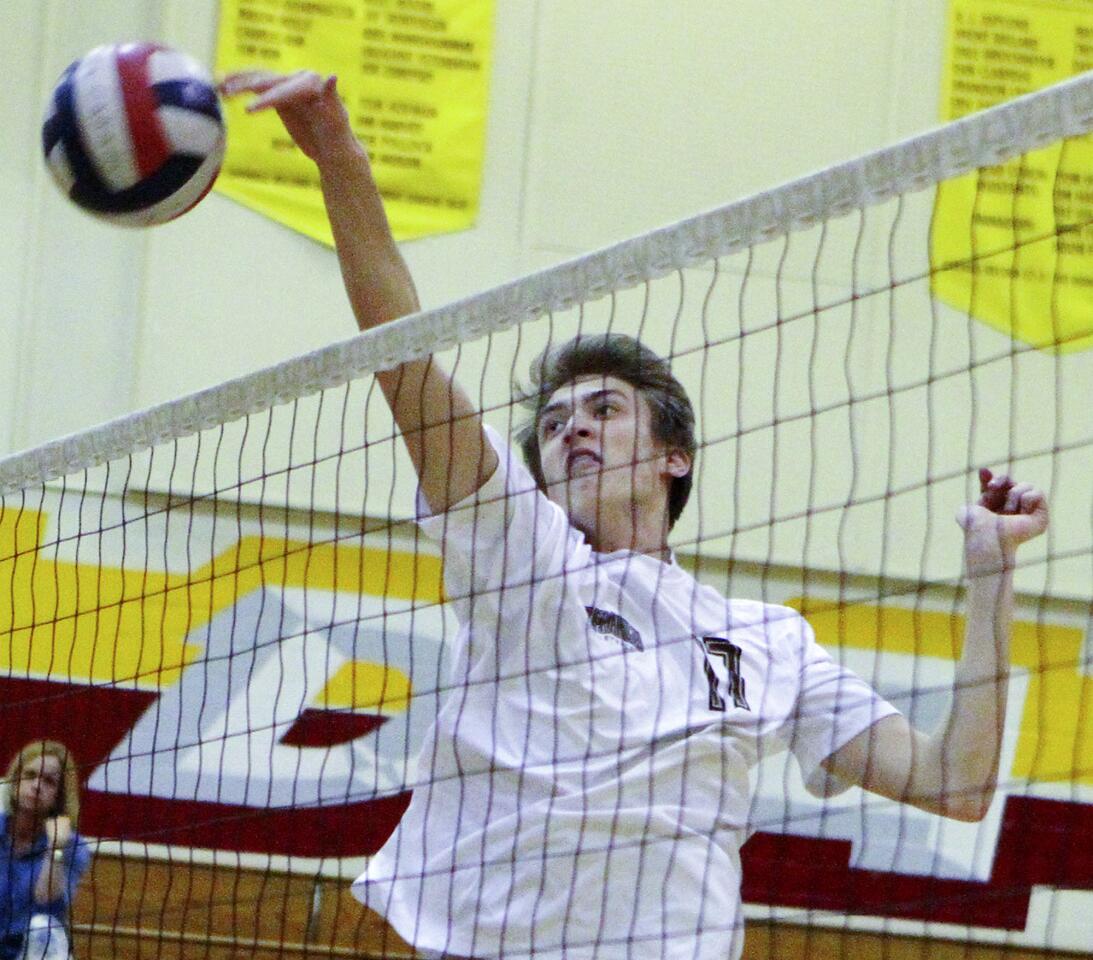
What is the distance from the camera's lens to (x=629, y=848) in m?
2.73

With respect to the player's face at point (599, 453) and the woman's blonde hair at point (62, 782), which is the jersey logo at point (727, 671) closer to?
the player's face at point (599, 453)

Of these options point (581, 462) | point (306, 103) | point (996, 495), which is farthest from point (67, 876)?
point (996, 495)

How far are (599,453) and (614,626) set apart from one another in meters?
0.35

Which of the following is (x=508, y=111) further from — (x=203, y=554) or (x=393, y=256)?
(x=393, y=256)

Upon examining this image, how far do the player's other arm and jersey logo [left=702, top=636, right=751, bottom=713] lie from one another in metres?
0.30

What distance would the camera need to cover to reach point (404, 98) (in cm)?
722

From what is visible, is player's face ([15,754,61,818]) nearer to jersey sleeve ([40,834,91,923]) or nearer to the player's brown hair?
jersey sleeve ([40,834,91,923])

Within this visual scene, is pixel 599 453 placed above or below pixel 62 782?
above

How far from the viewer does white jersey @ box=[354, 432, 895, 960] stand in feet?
8.89

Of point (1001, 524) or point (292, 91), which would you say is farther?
point (1001, 524)

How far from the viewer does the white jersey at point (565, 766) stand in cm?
271

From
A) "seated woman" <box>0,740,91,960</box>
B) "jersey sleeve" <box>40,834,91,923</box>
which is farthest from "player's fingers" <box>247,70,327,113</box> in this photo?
"seated woman" <box>0,740,91,960</box>

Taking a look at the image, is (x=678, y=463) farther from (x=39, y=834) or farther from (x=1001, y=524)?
(x=39, y=834)

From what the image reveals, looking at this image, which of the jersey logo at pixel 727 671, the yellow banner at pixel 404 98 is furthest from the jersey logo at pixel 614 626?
the yellow banner at pixel 404 98
